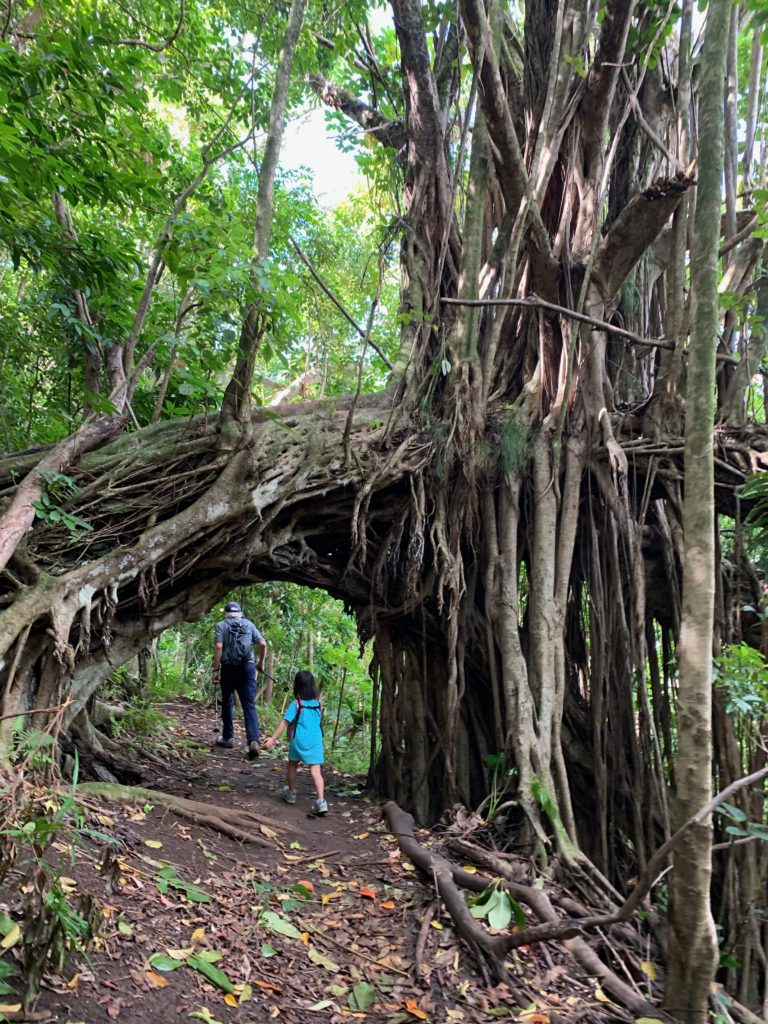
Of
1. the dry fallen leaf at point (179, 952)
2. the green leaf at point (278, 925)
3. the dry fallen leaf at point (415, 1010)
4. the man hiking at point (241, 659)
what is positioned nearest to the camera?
the dry fallen leaf at point (179, 952)

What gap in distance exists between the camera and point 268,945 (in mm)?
3092

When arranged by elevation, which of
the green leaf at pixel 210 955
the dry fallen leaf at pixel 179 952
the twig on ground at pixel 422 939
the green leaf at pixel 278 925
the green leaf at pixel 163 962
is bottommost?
the twig on ground at pixel 422 939

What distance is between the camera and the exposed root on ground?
12.8ft

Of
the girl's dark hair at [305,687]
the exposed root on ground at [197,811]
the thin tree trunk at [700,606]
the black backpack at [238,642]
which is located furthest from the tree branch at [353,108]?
the exposed root on ground at [197,811]

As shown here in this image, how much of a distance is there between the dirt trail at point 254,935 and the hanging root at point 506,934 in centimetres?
9

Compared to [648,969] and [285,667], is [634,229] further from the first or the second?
[285,667]

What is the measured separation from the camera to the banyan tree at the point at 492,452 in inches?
175

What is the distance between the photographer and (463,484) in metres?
5.26

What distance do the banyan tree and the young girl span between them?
802 mm

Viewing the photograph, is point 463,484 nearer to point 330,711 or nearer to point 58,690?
point 58,690

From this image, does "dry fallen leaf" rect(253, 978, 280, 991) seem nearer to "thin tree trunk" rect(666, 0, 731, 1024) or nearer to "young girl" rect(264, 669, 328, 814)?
"thin tree trunk" rect(666, 0, 731, 1024)

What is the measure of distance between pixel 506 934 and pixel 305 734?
7.09ft

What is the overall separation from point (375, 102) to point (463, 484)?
166 inches

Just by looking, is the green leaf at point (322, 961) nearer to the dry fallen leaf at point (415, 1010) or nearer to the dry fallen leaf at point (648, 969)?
the dry fallen leaf at point (415, 1010)
